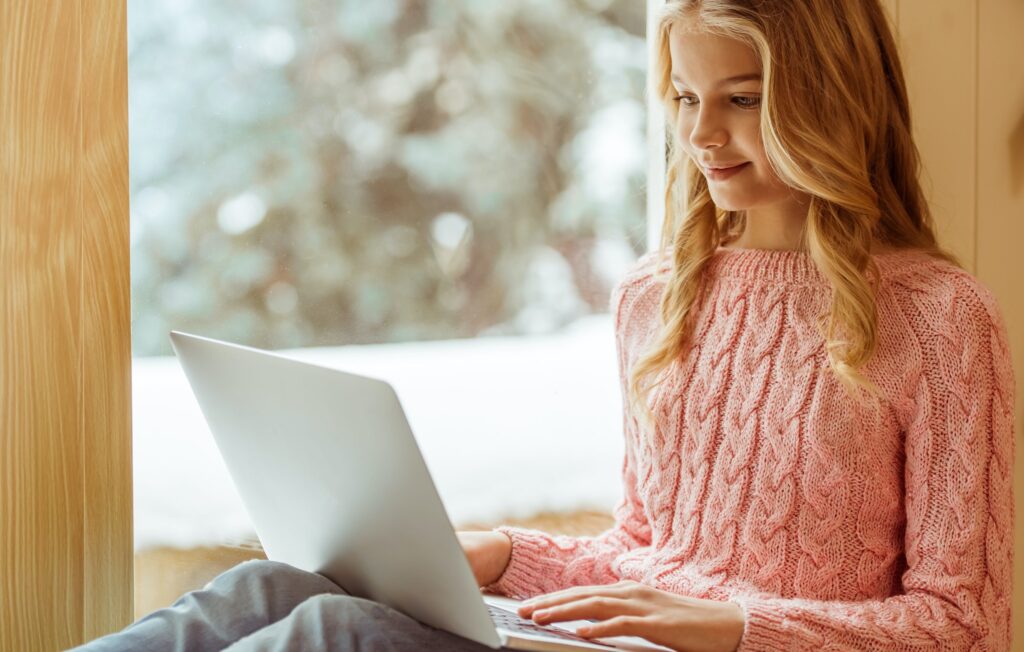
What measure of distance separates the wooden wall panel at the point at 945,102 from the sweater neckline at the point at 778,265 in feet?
0.99

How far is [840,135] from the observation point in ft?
3.80

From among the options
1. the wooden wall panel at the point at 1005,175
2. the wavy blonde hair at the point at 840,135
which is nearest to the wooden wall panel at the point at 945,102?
the wooden wall panel at the point at 1005,175

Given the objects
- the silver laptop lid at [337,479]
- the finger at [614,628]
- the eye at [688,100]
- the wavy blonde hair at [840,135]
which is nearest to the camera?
the silver laptop lid at [337,479]

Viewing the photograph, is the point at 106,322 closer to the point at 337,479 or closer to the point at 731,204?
the point at 337,479

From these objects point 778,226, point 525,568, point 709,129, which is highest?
point 709,129

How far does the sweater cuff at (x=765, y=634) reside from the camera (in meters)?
1.05

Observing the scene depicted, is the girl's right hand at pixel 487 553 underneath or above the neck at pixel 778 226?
underneath

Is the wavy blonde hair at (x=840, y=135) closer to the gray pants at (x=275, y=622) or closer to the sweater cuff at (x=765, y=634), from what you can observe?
the sweater cuff at (x=765, y=634)

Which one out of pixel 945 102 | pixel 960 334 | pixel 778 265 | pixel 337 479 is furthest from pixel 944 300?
pixel 337 479

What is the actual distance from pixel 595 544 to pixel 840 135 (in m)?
0.57

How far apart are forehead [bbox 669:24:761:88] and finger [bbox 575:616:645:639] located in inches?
22.7

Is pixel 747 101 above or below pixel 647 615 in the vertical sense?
above

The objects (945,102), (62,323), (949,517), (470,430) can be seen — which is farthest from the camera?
(470,430)

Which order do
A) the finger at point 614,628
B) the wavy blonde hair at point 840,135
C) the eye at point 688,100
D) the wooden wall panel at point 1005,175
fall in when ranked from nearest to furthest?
the finger at point 614,628
the wavy blonde hair at point 840,135
the eye at point 688,100
the wooden wall panel at point 1005,175
